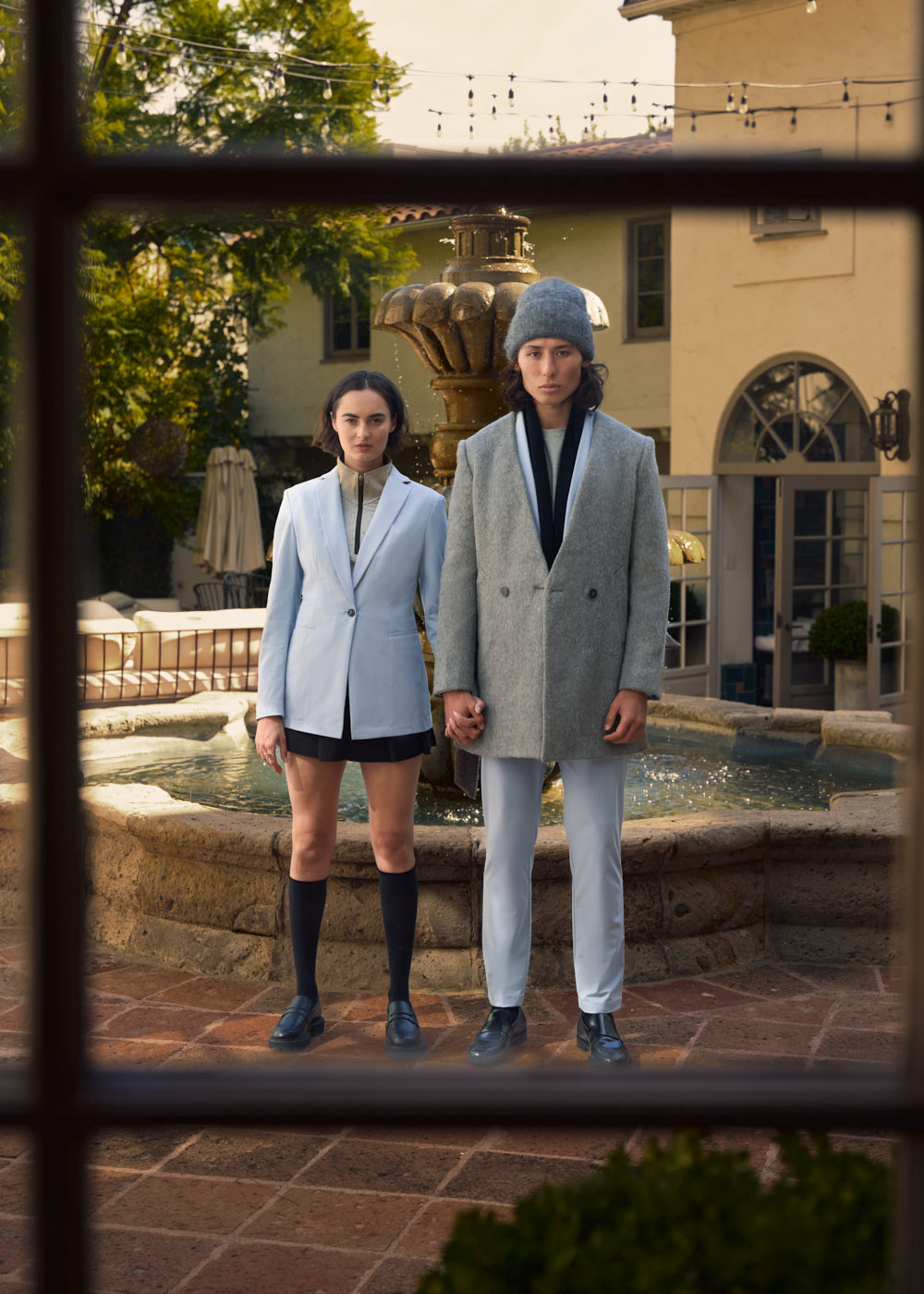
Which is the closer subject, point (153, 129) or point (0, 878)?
point (0, 878)

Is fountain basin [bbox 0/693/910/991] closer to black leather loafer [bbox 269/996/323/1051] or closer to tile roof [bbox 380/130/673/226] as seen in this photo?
black leather loafer [bbox 269/996/323/1051]

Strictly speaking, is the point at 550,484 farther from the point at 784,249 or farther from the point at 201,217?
the point at 201,217

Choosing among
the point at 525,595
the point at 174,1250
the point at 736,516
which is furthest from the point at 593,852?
the point at 736,516

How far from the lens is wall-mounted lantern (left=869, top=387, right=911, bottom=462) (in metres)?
11.2

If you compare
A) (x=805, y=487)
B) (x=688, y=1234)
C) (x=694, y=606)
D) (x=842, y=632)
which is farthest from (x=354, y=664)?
(x=805, y=487)

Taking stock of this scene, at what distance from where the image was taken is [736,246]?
41.2 ft

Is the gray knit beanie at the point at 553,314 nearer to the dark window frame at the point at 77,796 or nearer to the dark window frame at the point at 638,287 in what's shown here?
the dark window frame at the point at 77,796

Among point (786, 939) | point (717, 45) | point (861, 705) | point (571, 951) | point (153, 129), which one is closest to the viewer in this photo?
point (571, 951)

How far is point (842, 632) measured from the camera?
11.4 metres

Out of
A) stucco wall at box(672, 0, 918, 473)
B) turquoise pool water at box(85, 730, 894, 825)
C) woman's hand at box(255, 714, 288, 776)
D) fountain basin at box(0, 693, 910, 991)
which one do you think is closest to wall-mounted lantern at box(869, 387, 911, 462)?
stucco wall at box(672, 0, 918, 473)

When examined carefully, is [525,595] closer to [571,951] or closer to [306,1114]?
[571,951]

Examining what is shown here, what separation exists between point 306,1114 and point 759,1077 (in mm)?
314

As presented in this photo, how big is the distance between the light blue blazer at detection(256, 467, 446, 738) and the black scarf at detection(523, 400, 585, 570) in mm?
334

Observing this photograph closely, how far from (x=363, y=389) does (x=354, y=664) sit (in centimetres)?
68
